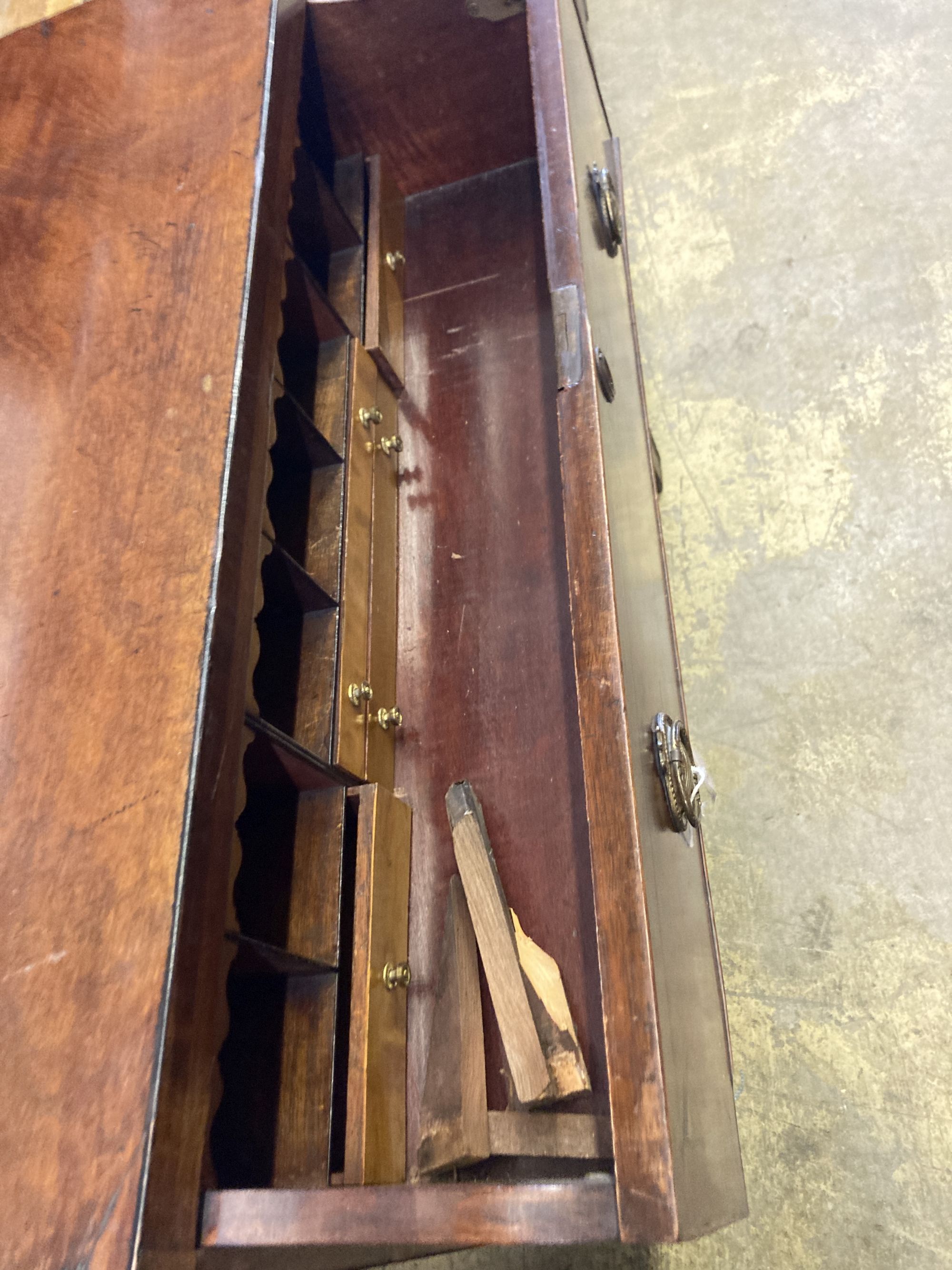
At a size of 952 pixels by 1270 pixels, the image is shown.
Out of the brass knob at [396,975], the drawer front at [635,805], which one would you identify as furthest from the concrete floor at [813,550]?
the brass knob at [396,975]

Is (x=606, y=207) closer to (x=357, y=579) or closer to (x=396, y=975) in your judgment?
(x=357, y=579)

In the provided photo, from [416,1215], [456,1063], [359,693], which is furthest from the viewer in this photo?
[359,693]

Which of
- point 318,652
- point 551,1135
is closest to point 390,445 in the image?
point 318,652

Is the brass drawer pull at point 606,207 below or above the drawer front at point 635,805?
above

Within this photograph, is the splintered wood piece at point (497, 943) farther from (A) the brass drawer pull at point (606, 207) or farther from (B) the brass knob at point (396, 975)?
(A) the brass drawer pull at point (606, 207)

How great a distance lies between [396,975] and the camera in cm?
103

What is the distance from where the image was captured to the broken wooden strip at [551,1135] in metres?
0.91

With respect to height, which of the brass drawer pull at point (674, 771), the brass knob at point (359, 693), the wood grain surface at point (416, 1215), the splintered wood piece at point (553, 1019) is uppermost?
the brass knob at point (359, 693)

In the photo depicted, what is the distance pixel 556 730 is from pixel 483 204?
0.98 metres

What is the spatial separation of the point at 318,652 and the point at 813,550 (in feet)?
3.26

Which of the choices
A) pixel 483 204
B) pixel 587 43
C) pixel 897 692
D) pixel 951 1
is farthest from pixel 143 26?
pixel 951 1

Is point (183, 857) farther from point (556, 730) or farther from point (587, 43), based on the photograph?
point (587, 43)

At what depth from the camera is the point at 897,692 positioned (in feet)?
4.98

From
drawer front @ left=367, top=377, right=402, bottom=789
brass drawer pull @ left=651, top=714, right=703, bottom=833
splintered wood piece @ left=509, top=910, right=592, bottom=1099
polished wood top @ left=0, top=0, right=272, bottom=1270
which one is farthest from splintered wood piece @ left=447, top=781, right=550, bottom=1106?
polished wood top @ left=0, top=0, right=272, bottom=1270
